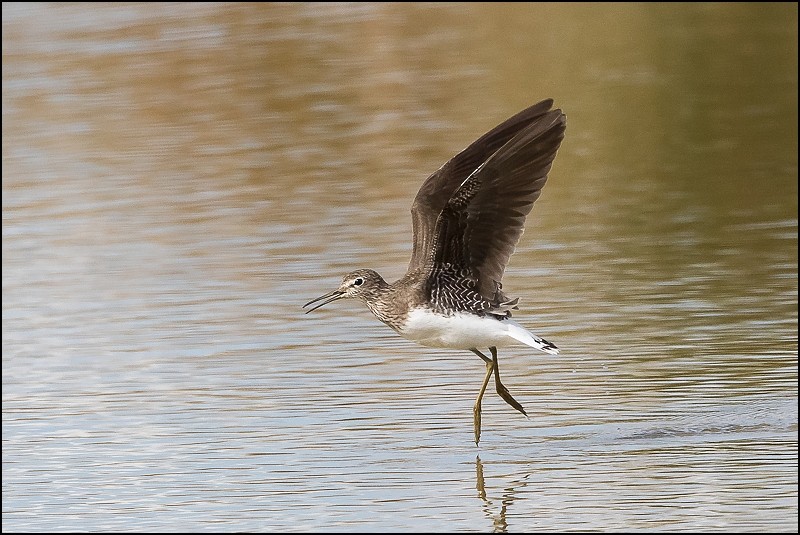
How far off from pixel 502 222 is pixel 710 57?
13572 millimetres

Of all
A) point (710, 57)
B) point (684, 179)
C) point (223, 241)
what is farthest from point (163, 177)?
point (710, 57)

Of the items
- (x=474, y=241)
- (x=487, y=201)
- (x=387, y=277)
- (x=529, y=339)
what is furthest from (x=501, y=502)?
(x=387, y=277)

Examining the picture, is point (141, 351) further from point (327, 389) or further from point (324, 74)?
point (324, 74)

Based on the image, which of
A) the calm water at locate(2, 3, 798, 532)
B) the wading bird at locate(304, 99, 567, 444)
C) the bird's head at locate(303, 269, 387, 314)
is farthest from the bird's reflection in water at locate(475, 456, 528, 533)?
the bird's head at locate(303, 269, 387, 314)

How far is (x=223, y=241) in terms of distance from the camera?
49.4 ft

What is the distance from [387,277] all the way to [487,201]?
395 centimetres

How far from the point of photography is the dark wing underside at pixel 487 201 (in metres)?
8.98

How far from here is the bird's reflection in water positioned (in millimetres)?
8120

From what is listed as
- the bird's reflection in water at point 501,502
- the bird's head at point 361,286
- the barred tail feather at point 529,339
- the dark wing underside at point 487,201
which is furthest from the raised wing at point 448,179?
the bird's reflection in water at point 501,502

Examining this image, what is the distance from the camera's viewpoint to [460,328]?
29.8 feet

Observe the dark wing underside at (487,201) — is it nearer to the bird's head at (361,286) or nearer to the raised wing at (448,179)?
the raised wing at (448,179)

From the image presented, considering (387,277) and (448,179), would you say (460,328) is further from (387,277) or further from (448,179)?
(387,277)

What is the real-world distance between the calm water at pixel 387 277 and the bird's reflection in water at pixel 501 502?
2cm

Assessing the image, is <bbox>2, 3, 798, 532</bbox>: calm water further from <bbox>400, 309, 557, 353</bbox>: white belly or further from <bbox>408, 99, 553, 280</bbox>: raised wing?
<bbox>408, 99, 553, 280</bbox>: raised wing
